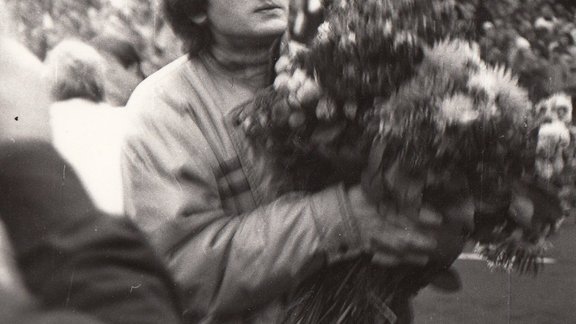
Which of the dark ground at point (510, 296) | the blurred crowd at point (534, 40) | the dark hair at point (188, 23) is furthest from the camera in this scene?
the dark ground at point (510, 296)

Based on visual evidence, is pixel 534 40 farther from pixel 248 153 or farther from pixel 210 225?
pixel 210 225

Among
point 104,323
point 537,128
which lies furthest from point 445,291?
point 104,323

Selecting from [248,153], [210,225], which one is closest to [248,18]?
[248,153]

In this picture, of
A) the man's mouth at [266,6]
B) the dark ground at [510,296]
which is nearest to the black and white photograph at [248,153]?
the man's mouth at [266,6]

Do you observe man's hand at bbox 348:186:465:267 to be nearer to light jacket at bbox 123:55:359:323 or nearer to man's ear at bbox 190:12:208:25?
light jacket at bbox 123:55:359:323

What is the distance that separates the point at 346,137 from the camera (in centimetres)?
306

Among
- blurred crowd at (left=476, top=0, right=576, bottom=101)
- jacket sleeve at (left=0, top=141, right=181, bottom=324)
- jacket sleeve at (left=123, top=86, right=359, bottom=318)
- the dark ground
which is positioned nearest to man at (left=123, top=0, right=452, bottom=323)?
jacket sleeve at (left=123, top=86, right=359, bottom=318)

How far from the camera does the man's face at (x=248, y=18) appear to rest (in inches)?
124

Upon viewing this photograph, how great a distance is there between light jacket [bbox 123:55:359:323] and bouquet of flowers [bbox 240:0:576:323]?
76mm

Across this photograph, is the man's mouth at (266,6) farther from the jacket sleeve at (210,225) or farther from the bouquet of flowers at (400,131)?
the jacket sleeve at (210,225)

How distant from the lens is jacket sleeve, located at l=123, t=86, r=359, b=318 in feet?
10.1

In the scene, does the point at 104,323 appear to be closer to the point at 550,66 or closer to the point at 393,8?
the point at 393,8

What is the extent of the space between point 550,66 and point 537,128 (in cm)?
27

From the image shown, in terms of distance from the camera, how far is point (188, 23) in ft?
10.3
